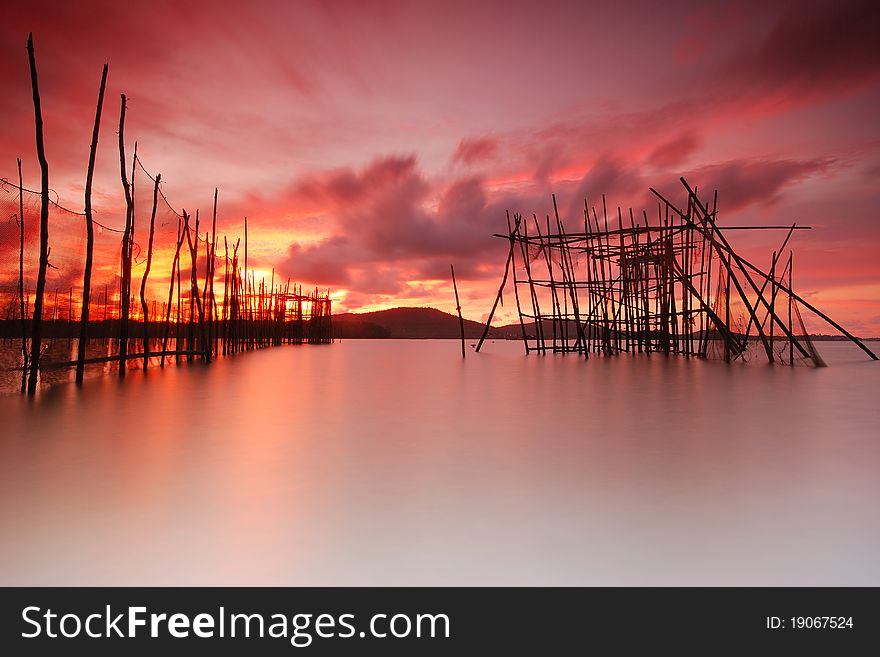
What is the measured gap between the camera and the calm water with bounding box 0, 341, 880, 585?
165 cm

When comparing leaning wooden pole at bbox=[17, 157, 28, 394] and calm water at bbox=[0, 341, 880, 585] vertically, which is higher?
leaning wooden pole at bbox=[17, 157, 28, 394]

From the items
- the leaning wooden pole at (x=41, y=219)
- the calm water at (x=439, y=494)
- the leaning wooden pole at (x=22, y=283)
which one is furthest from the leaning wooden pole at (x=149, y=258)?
the calm water at (x=439, y=494)

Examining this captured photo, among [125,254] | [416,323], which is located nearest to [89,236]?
[125,254]

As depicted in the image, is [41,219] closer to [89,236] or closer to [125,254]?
[89,236]

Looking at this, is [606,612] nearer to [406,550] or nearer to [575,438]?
[406,550]

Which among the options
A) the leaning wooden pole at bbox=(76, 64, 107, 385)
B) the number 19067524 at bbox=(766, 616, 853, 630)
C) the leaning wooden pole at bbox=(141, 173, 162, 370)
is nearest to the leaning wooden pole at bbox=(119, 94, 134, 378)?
the leaning wooden pole at bbox=(141, 173, 162, 370)

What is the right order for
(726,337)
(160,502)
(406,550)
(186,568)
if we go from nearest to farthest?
1. (186,568)
2. (406,550)
3. (160,502)
4. (726,337)

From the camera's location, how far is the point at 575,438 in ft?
12.0

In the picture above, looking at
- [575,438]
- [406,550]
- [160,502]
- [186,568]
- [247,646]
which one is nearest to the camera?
[247,646]

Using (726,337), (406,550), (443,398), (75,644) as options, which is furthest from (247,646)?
(726,337)

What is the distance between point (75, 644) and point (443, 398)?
4660mm

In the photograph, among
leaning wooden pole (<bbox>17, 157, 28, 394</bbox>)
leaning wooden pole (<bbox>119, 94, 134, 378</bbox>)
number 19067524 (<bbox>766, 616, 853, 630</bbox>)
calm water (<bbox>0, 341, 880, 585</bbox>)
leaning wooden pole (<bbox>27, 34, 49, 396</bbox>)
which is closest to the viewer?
number 19067524 (<bbox>766, 616, 853, 630</bbox>)

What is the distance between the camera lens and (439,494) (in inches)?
92.9

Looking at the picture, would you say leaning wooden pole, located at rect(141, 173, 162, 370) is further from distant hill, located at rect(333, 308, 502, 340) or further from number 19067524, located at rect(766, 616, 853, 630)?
distant hill, located at rect(333, 308, 502, 340)
